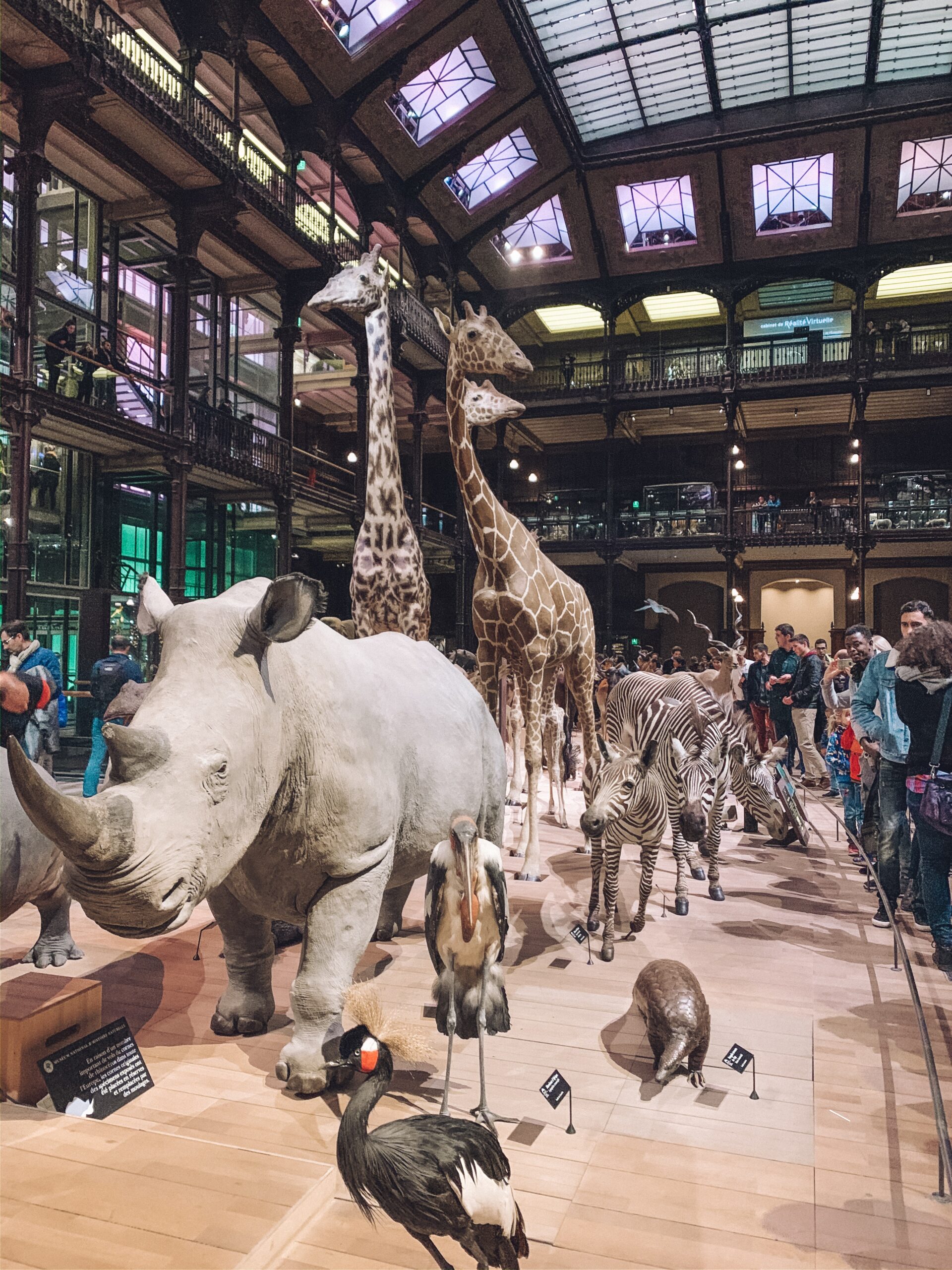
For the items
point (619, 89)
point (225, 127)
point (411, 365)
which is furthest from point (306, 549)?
point (619, 89)

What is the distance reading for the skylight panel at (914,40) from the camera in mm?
14594

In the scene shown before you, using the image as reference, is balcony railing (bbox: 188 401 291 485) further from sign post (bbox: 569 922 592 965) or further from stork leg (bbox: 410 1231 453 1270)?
stork leg (bbox: 410 1231 453 1270)

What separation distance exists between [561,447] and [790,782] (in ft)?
60.2

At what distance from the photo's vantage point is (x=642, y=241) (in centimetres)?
1967

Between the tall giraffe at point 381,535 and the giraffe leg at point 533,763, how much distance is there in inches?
32.7

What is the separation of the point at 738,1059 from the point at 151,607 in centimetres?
225

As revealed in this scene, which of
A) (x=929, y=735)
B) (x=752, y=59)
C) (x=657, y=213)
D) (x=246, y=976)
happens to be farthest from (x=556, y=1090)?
(x=657, y=213)

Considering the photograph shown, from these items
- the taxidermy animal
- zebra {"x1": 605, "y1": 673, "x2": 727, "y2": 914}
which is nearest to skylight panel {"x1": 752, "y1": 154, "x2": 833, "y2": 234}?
zebra {"x1": 605, "y1": 673, "x2": 727, "y2": 914}

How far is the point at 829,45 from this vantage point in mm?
15578

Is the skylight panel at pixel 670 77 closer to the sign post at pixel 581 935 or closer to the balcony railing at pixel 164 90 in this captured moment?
the balcony railing at pixel 164 90

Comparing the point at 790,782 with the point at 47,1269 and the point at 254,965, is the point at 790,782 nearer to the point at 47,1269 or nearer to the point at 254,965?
the point at 254,965

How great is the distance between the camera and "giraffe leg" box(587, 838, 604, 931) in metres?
4.27

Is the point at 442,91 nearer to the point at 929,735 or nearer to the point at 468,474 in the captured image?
the point at 468,474

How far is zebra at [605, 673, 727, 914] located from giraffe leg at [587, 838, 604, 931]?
0.23 m
